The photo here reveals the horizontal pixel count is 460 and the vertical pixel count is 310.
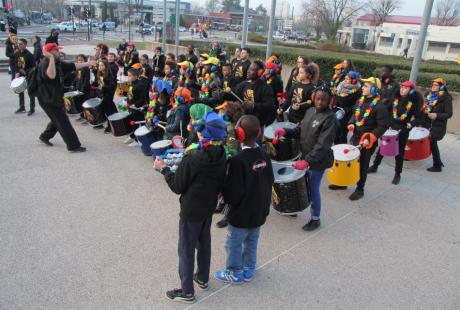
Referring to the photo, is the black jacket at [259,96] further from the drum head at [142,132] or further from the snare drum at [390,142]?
the snare drum at [390,142]

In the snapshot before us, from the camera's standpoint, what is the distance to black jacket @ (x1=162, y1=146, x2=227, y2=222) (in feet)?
9.17

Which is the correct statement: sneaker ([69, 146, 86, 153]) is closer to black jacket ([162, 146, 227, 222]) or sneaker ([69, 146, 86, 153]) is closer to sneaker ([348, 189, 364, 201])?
black jacket ([162, 146, 227, 222])

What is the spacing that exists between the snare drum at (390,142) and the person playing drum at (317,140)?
2.20m

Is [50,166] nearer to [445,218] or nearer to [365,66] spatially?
[445,218]

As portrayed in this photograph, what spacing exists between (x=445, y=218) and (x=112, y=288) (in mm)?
4404

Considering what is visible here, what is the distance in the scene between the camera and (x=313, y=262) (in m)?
4.01

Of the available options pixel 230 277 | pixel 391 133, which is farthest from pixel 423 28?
pixel 230 277

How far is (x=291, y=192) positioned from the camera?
406 cm

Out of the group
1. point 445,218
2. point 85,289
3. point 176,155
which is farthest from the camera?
point 445,218

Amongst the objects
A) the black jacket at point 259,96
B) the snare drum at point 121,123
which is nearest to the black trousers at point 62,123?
the snare drum at point 121,123

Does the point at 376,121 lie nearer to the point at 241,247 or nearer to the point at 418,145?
the point at 418,145

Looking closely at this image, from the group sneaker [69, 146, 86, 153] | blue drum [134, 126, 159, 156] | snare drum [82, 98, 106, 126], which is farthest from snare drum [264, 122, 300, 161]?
snare drum [82, 98, 106, 126]

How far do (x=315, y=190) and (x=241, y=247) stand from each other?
143 centimetres

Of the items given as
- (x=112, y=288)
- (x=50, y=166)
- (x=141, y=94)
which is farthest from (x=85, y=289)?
(x=141, y=94)
